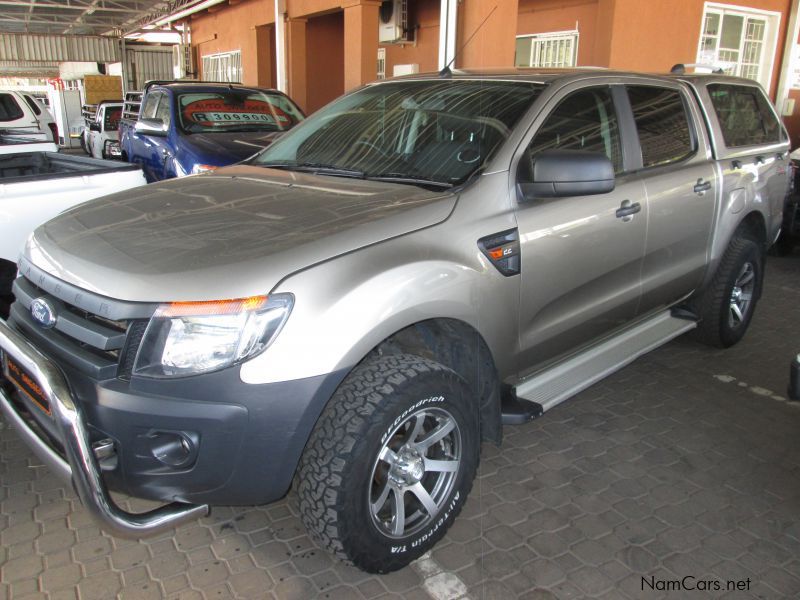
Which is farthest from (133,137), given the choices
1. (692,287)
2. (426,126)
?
(692,287)

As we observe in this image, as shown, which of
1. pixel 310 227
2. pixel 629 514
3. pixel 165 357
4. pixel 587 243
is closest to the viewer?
pixel 165 357

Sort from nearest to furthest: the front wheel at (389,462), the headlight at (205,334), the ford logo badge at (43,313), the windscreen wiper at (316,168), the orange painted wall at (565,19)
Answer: the headlight at (205,334) < the front wheel at (389,462) < the ford logo badge at (43,313) < the windscreen wiper at (316,168) < the orange painted wall at (565,19)

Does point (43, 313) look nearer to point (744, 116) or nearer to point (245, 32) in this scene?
point (744, 116)

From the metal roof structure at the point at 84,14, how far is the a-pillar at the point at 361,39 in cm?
867

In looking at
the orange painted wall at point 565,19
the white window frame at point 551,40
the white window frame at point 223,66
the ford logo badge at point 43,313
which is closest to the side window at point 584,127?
the ford logo badge at point 43,313

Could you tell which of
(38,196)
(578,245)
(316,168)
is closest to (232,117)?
(38,196)

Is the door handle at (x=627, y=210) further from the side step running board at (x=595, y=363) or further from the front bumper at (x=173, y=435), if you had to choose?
the front bumper at (x=173, y=435)

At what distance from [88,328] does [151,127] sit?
5.85 metres

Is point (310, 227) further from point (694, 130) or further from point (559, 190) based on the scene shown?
point (694, 130)

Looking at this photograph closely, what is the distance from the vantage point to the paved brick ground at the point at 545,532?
2.50 m

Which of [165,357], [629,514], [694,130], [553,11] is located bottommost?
[629,514]

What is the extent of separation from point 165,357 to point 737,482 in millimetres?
2672

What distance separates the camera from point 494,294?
8.91 ft

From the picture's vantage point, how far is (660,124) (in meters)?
3.83
